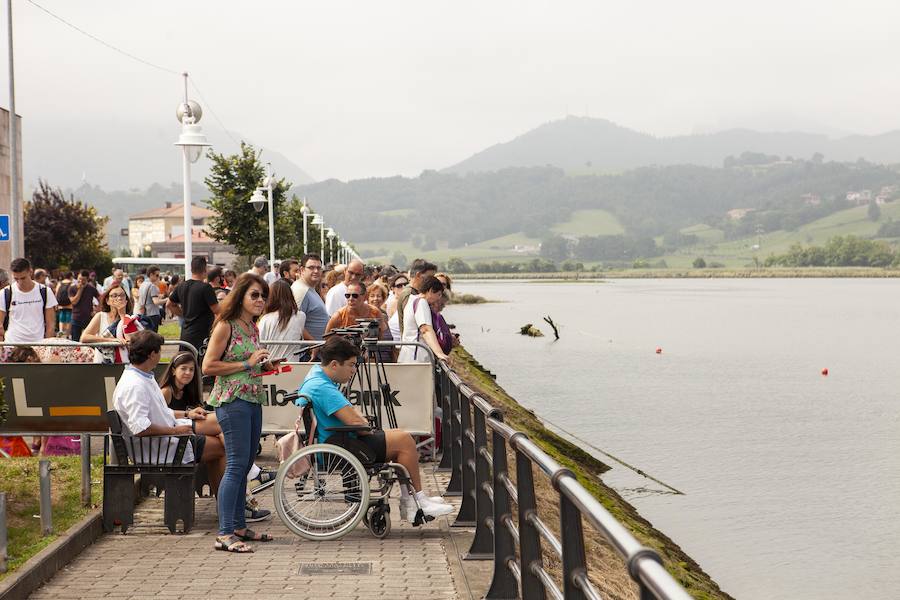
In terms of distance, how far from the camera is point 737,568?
1677cm

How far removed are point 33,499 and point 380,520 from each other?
2.92 m

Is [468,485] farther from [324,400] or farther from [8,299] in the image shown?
[8,299]

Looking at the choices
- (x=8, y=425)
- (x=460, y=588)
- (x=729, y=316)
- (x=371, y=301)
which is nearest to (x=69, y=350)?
(x=8, y=425)

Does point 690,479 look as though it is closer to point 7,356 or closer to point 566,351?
point 7,356

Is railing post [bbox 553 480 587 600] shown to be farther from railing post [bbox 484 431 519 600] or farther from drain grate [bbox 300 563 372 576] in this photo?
drain grate [bbox 300 563 372 576]

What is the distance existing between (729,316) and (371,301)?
84767mm

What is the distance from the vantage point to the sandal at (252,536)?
8.03 m

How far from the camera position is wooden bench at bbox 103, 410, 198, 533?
8.41 meters

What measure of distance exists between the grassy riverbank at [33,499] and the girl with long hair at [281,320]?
6.41 ft

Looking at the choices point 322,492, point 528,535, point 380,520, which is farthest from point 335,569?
point 528,535

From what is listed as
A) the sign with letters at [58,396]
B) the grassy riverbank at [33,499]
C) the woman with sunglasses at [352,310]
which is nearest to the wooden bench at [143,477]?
the grassy riverbank at [33,499]

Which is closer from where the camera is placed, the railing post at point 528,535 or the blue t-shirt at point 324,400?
the railing post at point 528,535

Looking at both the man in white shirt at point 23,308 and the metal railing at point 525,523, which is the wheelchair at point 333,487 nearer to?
the metal railing at point 525,523

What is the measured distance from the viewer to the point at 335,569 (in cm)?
729
